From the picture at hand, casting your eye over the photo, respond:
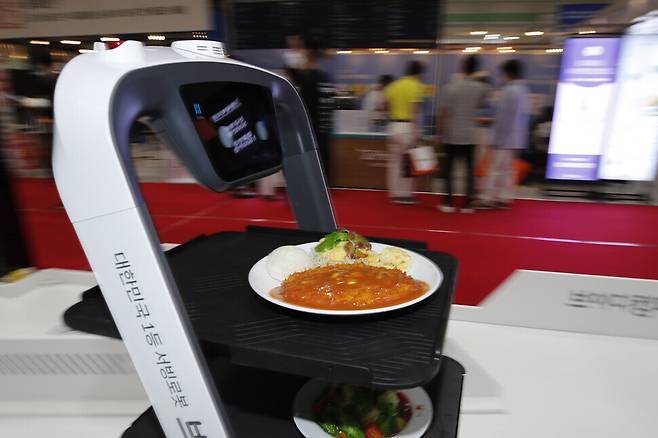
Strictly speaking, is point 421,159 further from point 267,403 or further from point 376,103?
point 267,403

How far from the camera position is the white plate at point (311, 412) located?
2.80ft

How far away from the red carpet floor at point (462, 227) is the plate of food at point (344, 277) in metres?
0.91

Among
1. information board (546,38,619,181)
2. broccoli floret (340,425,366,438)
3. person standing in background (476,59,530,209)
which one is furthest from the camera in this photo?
information board (546,38,619,181)

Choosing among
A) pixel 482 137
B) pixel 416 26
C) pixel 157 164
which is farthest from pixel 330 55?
pixel 157 164

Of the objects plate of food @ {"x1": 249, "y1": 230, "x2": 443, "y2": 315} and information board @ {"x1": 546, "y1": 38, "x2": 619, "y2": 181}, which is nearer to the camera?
plate of food @ {"x1": 249, "y1": 230, "x2": 443, "y2": 315}

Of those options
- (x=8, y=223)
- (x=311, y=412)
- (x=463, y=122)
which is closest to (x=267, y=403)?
(x=311, y=412)

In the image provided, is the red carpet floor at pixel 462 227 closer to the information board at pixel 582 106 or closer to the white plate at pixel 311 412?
the information board at pixel 582 106

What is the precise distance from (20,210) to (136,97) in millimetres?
1932

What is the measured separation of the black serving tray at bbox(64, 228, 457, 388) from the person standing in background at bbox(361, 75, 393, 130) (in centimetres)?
321

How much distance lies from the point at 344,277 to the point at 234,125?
0.36m

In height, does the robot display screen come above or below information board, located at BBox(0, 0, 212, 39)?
below

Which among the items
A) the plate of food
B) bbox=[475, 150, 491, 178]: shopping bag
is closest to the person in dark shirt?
bbox=[475, 150, 491, 178]: shopping bag

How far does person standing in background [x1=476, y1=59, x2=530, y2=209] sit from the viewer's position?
342 cm

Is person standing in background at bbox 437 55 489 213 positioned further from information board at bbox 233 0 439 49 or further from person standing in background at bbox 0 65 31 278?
person standing in background at bbox 0 65 31 278
